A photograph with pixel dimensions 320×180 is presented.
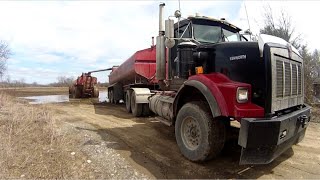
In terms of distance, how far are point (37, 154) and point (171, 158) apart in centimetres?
246

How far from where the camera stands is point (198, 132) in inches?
210

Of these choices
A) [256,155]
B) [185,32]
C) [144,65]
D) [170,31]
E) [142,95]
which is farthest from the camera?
[144,65]

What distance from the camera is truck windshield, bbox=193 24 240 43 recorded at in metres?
6.66

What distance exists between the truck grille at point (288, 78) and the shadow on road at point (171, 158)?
127cm

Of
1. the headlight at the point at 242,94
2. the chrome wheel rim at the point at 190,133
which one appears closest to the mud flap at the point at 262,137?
the headlight at the point at 242,94

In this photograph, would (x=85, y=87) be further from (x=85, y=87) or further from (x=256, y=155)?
(x=256, y=155)

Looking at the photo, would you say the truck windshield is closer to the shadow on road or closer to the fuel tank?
the shadow on road

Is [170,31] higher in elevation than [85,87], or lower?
higher

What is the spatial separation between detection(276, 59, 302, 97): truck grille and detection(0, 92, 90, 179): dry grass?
3296mm

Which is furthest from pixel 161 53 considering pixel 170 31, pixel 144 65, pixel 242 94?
pixel 144 65

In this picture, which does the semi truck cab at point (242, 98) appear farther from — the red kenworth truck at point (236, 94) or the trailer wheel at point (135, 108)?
the trailer wheel at point (135, 108)

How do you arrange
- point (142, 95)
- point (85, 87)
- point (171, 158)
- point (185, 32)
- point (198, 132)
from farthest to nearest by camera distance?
1. point (85, 87)
2. point (142, 95)
3. point (185, 32)
4. point (171, 158)
5. point (198, 132)

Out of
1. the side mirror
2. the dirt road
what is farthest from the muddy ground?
the side mirror

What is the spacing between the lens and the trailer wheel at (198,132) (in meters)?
5.01
